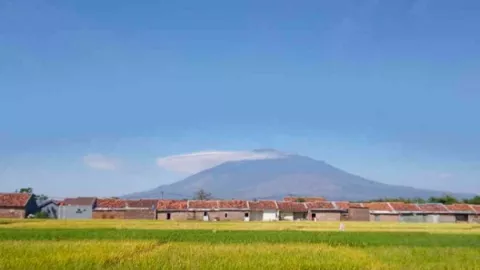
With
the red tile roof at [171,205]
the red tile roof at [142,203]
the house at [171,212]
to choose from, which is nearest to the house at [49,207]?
the red tile roof at [142,203]

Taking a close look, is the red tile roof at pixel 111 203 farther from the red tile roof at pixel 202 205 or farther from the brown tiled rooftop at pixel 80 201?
the red tile roof at pixel 202 205

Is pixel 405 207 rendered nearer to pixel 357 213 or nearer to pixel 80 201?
pixel 357 213

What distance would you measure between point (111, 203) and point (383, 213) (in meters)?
36.9

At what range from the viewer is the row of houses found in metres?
70.6

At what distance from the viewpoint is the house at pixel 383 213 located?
76744 millimetres

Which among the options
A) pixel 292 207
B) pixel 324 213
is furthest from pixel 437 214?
pixel 292 207

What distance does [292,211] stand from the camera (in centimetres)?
7538

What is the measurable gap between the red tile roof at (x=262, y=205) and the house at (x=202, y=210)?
16.3ft

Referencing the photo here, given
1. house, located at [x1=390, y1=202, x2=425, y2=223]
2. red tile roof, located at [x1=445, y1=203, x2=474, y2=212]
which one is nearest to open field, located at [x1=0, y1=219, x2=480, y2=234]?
house, located at [x1=390, y1=202, x2=425, y2=223]

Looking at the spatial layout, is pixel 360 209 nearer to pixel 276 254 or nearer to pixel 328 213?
pixel 328 213

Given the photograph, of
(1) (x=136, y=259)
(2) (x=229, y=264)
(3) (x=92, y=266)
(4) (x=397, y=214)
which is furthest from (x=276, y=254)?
(4) (x=397, y=214)

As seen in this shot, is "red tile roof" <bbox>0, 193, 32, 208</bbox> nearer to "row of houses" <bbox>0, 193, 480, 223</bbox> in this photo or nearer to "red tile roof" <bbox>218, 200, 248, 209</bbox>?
"row of houses" <bbox>0, 193, 480, 223</bbox>

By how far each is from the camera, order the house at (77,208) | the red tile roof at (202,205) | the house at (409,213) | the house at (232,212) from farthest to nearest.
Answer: the house at (409,213) < the house at (232,212) < the red tile roof at (202,205) < the house at (77,208)

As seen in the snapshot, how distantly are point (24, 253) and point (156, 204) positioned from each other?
2252 inches
